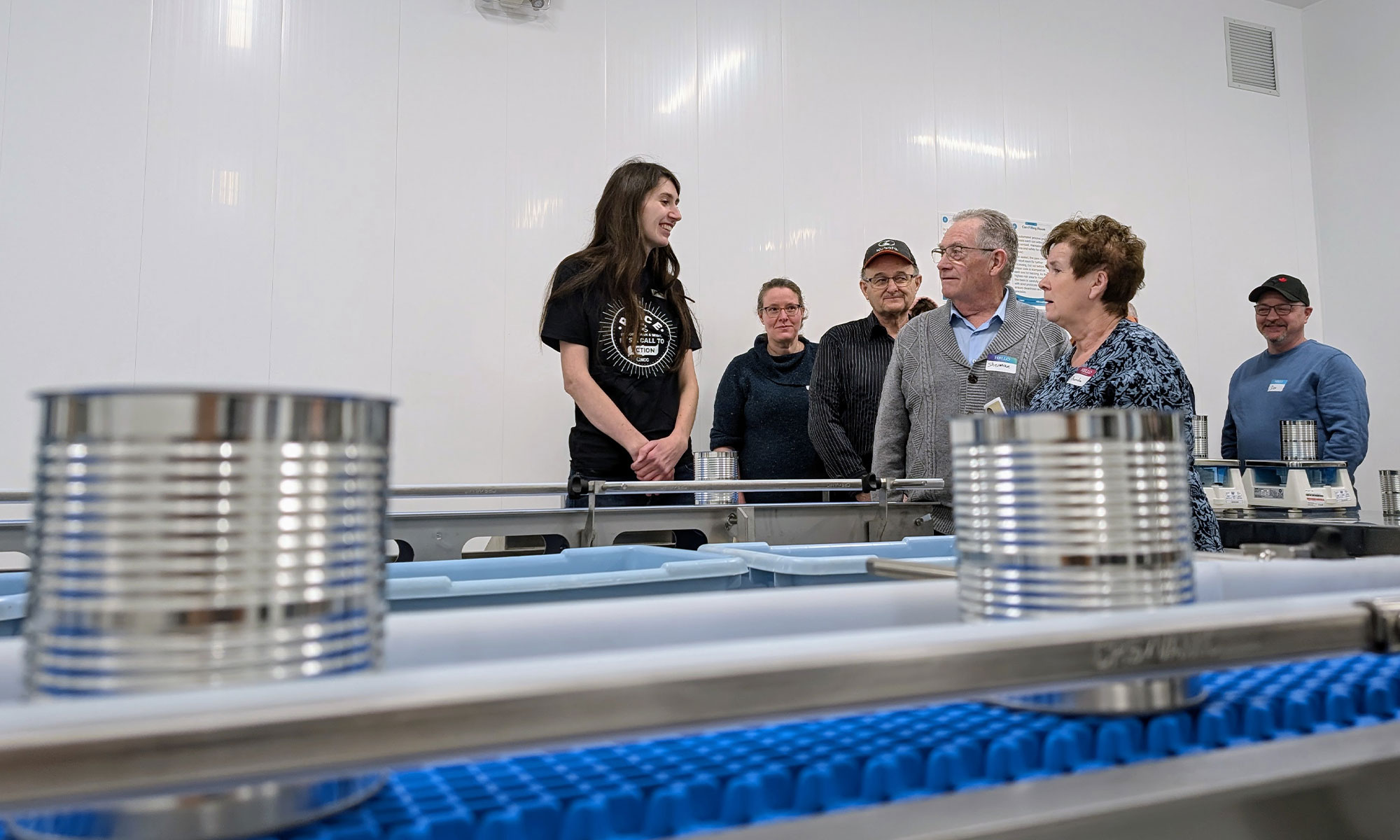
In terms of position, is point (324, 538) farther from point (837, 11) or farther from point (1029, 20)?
point (1029, 20)

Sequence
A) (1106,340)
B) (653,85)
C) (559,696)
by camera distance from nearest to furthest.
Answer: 1. (559,696)
2. (1106,340)
3. (653,85)

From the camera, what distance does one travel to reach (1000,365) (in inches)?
101

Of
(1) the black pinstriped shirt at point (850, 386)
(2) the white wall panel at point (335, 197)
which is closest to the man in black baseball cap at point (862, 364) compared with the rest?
(1) the black pinstriped shirt at point (850, 386)

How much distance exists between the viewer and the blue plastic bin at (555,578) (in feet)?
2.24

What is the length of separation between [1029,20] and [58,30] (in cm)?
450

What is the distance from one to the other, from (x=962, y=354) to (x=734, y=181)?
1.92m

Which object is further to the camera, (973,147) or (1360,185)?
(1360,185)

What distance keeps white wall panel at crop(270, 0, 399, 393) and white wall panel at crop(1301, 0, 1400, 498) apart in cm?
547

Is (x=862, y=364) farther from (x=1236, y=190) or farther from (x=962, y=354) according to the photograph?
(x=1236, y=190)

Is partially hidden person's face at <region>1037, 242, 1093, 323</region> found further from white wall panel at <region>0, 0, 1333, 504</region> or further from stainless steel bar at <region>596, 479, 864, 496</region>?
white wall panel at <region>0, 0, 1333, 504</region>

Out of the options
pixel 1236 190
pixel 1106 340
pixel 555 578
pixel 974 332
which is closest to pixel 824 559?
pixel 555 578

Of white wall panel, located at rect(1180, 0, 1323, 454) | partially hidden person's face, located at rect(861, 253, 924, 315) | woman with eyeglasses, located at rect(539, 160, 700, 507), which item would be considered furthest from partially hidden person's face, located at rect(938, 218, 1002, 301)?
white wall panel, located at rect(1180, 0, 1323, 454)

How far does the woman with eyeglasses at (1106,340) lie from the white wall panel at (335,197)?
2.51 metres

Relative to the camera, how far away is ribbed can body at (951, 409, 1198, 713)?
0.42 meters
